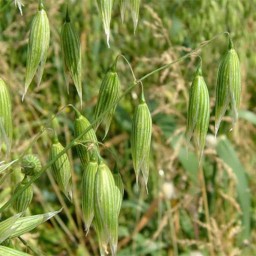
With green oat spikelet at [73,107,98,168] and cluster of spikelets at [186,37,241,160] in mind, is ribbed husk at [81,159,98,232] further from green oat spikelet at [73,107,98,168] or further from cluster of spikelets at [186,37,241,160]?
cluster of spikelets at [186,37,241,160]

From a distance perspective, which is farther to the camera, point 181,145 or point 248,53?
point 248,53

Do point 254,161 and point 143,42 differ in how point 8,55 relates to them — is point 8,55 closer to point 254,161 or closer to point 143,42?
point 143,42

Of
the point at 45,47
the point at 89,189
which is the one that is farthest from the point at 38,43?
the point at 89,189

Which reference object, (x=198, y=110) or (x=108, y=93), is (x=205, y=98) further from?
(x=108, y=93)

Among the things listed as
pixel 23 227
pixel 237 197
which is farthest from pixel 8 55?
pixel 23 227

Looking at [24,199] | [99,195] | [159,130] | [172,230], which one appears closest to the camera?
[99,195]

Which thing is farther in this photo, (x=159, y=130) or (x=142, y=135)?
(x=159, y=130)
